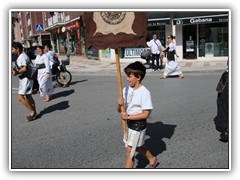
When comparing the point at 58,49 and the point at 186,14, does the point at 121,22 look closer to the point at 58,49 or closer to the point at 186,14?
the point at 186,14

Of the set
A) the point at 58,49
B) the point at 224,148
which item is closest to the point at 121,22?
the point at 224,148

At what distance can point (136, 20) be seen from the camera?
3.33 meters

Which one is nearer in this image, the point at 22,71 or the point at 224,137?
the point at 224,137

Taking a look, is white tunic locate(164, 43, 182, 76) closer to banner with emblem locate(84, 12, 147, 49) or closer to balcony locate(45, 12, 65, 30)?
banner with emblem locate(84, 12, 147, 49)

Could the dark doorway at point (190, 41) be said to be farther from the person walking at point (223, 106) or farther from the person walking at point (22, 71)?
the person walking at point (223, 106)

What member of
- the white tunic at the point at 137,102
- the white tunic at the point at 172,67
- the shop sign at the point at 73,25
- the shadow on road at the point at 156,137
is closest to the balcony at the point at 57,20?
the shop sign at the point at 73,25

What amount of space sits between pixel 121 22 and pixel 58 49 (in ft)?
102

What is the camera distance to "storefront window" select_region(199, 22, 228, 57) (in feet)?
51.0

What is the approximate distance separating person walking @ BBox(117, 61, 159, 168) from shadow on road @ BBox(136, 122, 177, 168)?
58cm

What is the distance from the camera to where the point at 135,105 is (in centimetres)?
320

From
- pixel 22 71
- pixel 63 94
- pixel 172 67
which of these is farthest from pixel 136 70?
pixel 172 67

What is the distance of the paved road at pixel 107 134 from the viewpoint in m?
3.83

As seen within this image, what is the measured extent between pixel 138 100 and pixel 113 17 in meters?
1.08

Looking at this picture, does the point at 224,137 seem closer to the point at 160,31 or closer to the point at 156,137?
the point at 156,137
